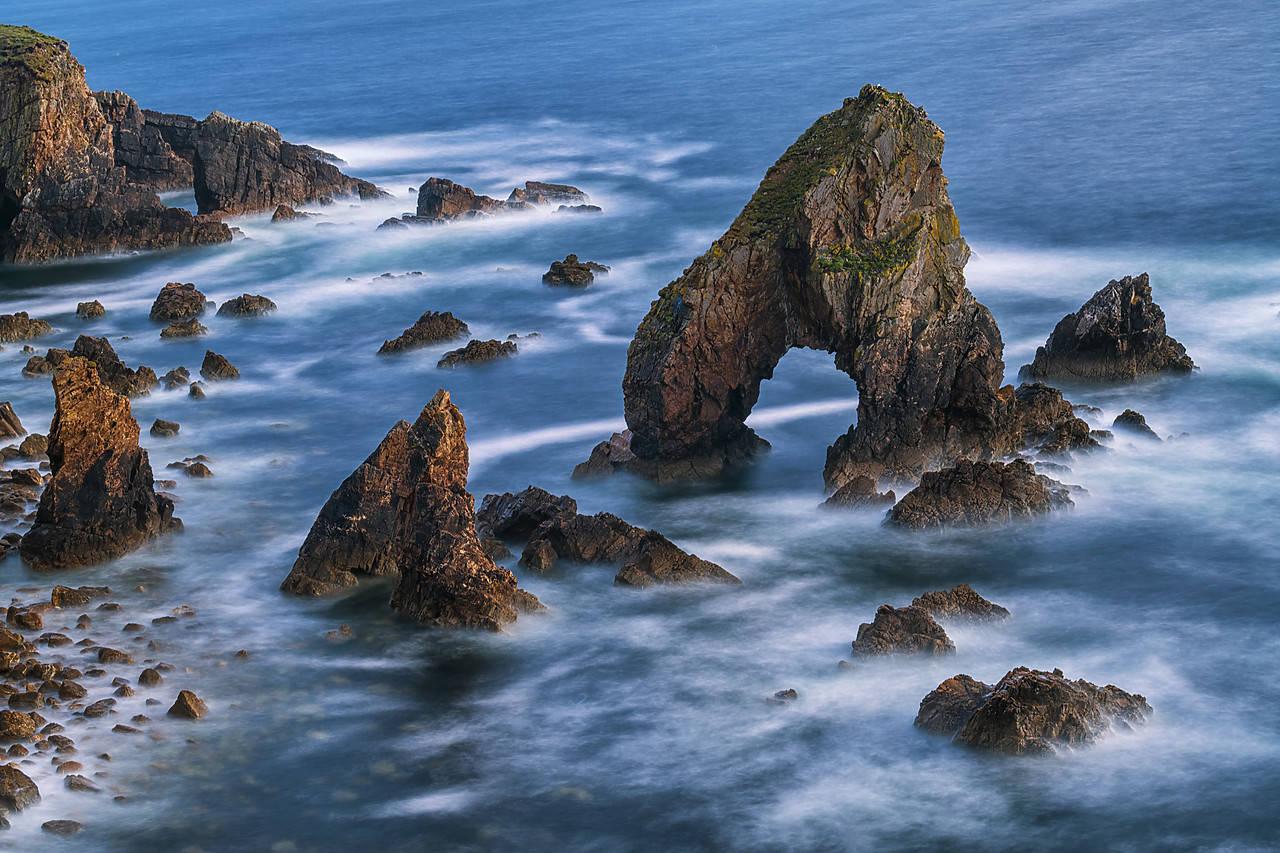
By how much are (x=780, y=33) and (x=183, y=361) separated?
6703 centimetres

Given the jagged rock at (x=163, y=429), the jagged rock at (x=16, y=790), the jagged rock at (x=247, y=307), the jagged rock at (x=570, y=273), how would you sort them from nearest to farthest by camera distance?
the jagged rock at (x=16, y=790) < the jagged rock at (x=163, y=429) < the jagged rock at (x=247, y=307) < the jagged rock at (x=570, y=273)

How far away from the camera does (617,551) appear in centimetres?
2683

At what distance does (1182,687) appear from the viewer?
2242cm

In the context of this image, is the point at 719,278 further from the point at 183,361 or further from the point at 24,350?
the point at 24,350

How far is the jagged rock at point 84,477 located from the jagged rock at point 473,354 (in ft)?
43.3

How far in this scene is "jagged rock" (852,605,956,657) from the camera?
23188 millimetres

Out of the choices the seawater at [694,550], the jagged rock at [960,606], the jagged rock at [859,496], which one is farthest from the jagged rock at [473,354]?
the jagged rock at [960,606]

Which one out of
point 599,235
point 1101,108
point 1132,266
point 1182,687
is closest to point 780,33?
point 1101,108

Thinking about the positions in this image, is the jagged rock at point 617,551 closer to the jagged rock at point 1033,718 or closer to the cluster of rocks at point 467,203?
the jagged rock at point 1033,718

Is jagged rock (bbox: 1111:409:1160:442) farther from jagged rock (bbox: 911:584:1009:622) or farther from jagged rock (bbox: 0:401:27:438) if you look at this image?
jagged rock (bbox: 0:401:27:438)

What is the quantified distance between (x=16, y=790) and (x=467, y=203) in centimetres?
3974

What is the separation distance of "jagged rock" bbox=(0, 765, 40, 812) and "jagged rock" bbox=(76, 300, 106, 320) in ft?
91.3

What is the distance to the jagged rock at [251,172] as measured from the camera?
187 ft

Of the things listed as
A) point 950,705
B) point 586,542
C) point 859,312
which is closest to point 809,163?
point 859,312
